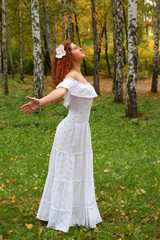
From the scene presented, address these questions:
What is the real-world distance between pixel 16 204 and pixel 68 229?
132 centimetres

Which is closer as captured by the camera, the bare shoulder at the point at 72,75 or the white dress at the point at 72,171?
the bare shoulder at the point at 72,75

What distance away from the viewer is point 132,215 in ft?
14.0

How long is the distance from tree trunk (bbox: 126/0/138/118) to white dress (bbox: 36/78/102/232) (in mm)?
7300

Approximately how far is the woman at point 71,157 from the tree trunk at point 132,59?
7304mm

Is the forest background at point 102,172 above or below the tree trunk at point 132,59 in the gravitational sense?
below

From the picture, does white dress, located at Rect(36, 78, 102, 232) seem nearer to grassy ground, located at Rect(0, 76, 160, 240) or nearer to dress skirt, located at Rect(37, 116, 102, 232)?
dress skirt, located at Rect(37, 116, 102, 232)

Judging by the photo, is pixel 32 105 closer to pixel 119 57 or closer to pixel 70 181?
pixel 70 181

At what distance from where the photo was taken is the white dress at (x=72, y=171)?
3416 mm

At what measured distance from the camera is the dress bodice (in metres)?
3.22

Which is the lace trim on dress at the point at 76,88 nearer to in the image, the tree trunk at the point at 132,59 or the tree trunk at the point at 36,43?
the tree trunk at the point at 132,59

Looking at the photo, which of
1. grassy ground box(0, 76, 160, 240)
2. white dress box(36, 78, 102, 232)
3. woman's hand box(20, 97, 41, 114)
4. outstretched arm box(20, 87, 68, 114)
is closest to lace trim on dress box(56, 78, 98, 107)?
white dress box(36, 78, 102, 232)

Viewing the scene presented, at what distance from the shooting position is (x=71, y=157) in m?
3.52

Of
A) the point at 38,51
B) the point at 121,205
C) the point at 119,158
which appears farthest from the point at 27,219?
the point at 38,51

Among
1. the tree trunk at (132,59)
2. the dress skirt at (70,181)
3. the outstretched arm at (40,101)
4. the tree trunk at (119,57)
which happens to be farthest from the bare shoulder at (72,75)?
the tree trunk at (119,57)
